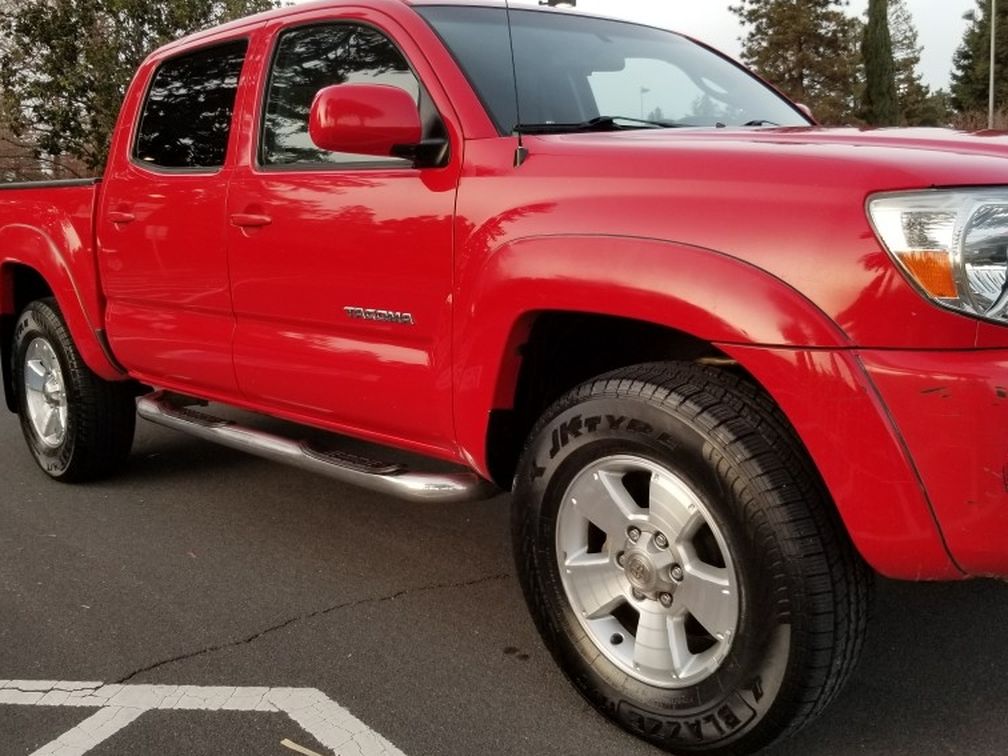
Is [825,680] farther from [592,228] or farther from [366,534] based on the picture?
[366,534]

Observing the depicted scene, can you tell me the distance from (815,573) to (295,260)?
1.90 m

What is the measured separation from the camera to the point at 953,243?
2.08 metres

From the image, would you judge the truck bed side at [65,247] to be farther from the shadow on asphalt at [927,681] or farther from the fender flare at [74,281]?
the shadow on asphalt at [927,681]

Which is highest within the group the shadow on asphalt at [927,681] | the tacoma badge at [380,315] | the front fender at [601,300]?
the front fender at [601,300]

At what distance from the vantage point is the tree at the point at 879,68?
33.2 metres

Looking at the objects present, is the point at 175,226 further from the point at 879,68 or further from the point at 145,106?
the point at 879,68

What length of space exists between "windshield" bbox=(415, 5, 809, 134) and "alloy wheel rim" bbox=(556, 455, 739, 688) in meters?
1.07

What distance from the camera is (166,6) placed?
19.4 meters

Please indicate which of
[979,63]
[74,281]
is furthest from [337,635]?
[979,63]

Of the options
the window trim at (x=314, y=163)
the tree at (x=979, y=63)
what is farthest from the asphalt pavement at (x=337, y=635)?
the tree at (x=979, y=63)

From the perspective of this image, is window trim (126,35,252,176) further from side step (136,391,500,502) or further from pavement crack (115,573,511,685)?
pavement crack (115,573,511,685)

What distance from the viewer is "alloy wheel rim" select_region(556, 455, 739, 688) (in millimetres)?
2426

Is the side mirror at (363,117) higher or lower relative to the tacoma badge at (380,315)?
higher

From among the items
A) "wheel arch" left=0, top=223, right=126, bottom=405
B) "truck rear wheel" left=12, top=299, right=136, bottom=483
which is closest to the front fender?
"wheel arch" left=0, top=223, right=126, bottom=405
